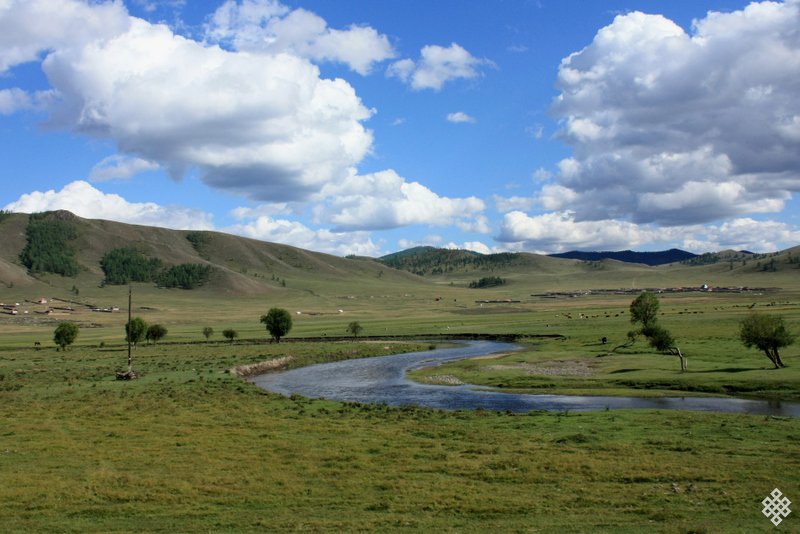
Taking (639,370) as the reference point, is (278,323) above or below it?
above

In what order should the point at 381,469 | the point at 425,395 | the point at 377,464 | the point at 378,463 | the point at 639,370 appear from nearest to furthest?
the point at 381,469 → the point at 377,464 → the point at 378,463 → the point at 425,395 → the point at 639,370

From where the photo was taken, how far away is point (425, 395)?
6069 cm

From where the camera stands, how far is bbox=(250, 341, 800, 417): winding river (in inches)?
1943

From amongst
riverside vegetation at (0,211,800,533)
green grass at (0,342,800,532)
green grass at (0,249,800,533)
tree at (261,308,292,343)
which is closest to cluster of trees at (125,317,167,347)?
tree at (261,308,292,343)

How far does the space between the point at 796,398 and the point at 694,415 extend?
15481 mm

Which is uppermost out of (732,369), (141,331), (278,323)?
(278,323)

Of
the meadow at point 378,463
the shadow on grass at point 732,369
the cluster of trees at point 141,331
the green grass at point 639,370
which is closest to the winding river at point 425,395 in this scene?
the green grass at point 639,370

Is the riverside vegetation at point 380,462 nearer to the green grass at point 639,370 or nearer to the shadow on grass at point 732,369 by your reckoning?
the shadow on grass at point 732,369

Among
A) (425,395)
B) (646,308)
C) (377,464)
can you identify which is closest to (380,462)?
(377,464)

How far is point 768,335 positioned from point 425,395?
3542cm


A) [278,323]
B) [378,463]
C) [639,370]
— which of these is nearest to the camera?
[378,463]

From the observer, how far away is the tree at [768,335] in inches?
2451

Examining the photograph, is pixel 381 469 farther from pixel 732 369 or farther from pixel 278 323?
pixel 278 323

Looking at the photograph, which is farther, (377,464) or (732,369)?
(732,369)
